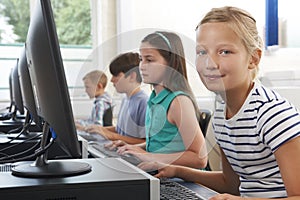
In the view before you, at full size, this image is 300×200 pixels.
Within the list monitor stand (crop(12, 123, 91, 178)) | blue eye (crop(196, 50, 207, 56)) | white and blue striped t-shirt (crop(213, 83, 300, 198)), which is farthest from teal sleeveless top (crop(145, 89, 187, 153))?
monitor stand (crop(12, 123, 91, 178))

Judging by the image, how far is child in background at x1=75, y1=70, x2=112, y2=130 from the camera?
1.36m

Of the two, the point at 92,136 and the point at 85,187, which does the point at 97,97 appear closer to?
the point at 92,136

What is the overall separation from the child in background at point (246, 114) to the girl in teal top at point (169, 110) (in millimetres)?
109

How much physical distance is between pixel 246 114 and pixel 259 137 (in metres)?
0.07

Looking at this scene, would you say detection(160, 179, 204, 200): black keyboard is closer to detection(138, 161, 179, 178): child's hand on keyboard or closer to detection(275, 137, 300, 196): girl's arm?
detection(138, 161, 179, 178): child's hand on keyboard

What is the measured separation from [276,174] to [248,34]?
0.35m

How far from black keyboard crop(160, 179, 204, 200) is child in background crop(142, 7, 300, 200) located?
4.9 inches

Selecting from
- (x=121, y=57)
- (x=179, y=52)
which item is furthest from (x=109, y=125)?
(x=179, y=52)

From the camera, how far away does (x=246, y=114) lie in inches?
45.2

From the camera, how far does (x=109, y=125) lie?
7.02 feet

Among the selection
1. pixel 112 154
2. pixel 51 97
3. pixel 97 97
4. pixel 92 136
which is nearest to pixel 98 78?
pixel 112 154

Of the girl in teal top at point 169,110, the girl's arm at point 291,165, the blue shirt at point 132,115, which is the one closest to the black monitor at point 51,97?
the girl in teal top at point 169,110

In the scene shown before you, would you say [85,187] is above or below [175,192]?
above

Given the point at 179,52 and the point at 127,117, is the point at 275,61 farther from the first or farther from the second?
the point at 179,52
